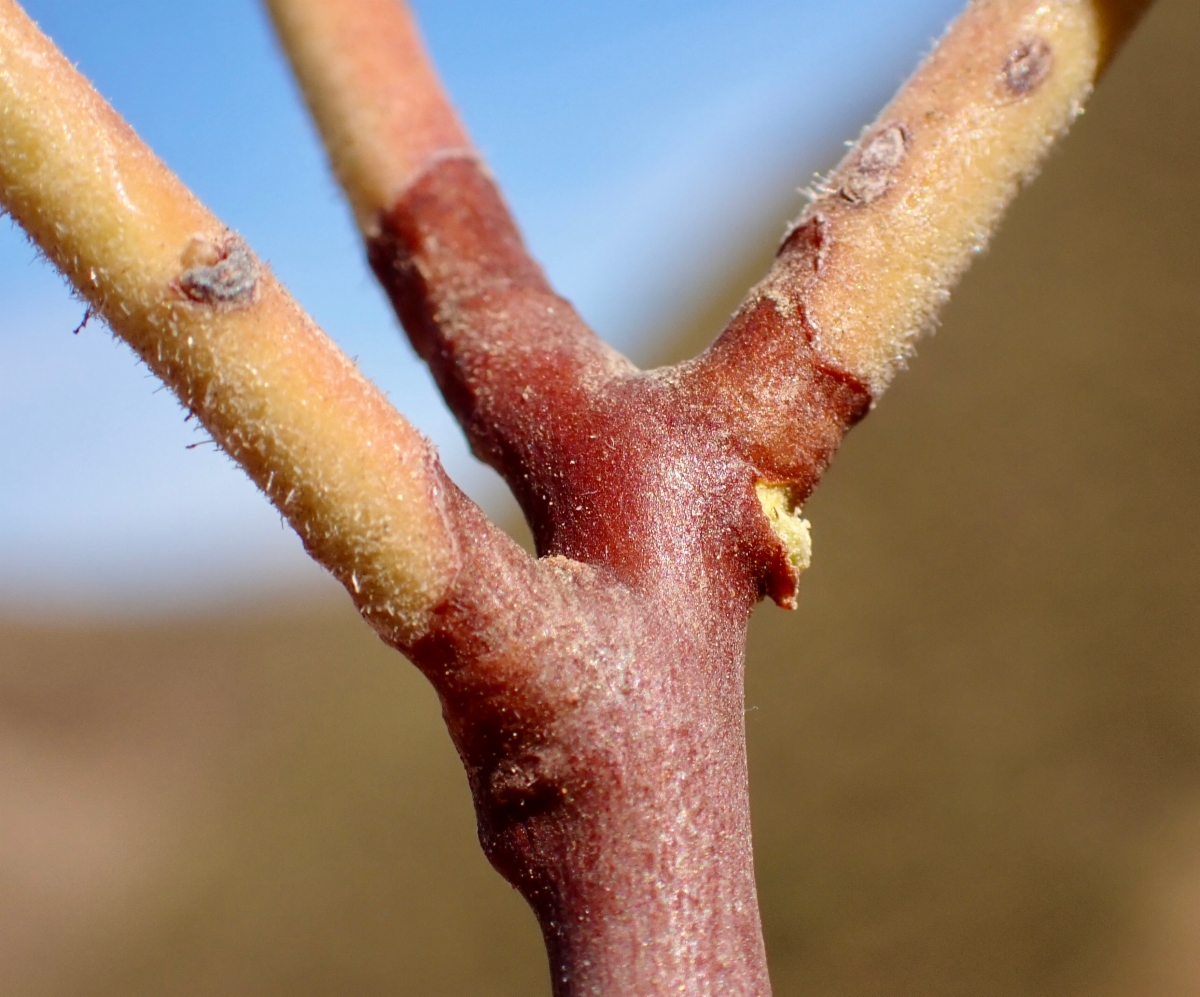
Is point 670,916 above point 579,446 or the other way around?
the other way around

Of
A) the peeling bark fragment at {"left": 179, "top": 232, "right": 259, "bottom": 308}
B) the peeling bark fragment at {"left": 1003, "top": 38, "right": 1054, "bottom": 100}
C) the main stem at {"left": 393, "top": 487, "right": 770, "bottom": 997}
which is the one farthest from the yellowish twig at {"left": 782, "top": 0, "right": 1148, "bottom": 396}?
the peeling bark fragment at {"left": 179, "top": 232, "right": 259, "bottom": 308}

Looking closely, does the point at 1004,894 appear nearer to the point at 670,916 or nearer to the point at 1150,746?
the point at 1150,746

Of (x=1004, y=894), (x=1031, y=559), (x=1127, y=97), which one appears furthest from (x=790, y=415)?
(x=1127, y=97)

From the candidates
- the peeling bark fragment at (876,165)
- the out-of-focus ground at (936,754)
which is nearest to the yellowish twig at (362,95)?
the peeling bark fragment at (876,165)

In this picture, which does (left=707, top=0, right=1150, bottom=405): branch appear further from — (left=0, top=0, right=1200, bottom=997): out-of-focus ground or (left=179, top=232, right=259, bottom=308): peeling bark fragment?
(left=0, top=0, right=1200, bottom=997): out-of-focus ground

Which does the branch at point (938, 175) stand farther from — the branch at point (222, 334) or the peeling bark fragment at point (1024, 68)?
the branch at point (222, 334)

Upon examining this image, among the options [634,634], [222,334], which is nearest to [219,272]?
[222,334]

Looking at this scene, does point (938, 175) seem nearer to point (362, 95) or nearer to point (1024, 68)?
point (1024, 68)
